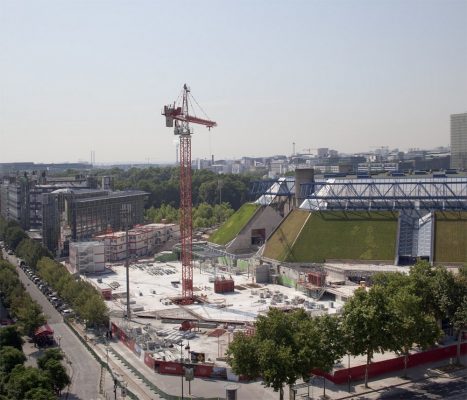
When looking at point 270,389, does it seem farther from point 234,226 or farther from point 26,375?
point 234,226

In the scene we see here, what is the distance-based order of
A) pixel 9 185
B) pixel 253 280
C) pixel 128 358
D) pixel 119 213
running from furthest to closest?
pixel 9 185 → pixel 119 213 → pixel 253 280 → pixel 128 358

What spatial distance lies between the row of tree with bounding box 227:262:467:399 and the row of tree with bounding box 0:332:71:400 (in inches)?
341

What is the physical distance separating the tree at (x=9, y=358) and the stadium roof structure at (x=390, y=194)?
39.7 metres

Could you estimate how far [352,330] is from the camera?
30.9 metres

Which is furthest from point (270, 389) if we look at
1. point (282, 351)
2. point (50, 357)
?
point (50, 357)

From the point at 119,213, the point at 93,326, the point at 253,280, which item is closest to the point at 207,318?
the point at 93,326

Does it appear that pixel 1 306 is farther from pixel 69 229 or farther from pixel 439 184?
pixel 439 184

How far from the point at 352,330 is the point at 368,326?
0.84 m

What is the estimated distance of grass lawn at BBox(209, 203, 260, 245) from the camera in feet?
241

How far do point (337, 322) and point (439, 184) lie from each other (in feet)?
122

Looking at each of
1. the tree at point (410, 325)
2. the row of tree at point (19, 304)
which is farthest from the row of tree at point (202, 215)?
the tree at point (410, 325)

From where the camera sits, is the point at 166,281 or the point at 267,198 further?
the point at 267,198

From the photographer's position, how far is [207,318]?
155ft

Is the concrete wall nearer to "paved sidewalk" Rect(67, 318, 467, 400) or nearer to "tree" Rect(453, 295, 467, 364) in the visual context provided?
"paved sidewalk" Rect(67, 318, 467, 400)
